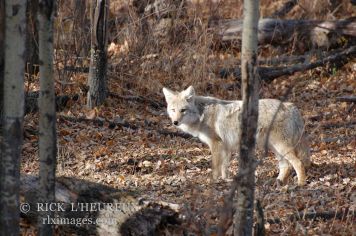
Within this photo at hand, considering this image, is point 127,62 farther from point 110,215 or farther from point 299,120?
point 110,215

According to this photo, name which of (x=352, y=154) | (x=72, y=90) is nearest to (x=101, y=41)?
(x=72, y=90)

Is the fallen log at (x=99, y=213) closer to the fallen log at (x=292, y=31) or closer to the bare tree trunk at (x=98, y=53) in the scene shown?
the bare tree trunk at (x=98, y=53)

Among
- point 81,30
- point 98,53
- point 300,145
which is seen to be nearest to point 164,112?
point 98,53

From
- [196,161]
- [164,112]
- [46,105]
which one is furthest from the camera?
[164,112]

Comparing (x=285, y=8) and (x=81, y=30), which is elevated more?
(x=285, y=8)

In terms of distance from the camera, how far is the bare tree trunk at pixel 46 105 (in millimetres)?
4895

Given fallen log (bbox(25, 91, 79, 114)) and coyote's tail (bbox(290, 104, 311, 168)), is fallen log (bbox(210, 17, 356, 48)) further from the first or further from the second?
coyote's tail (bbox(290, 104, 311, 168))

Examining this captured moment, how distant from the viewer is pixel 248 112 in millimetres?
5117

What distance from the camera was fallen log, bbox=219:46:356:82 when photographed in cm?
1364

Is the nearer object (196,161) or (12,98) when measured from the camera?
(12,98)

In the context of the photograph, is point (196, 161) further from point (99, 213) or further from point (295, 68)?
point (295, 68)

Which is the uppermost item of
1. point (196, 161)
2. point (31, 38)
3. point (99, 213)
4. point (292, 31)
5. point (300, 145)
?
point (292, 31)

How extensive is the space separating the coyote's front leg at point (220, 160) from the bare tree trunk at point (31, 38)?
4084 mm

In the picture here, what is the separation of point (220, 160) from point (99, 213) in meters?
3.22
